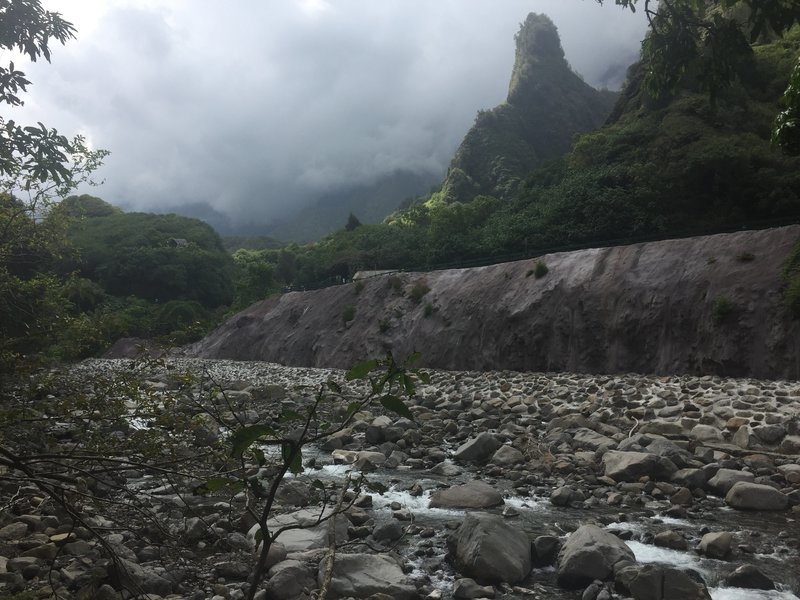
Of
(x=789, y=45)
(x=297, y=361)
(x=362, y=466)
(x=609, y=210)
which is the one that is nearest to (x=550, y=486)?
(x=362, y=466)

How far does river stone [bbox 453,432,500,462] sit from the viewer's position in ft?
32.5

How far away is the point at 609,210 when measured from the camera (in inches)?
1076

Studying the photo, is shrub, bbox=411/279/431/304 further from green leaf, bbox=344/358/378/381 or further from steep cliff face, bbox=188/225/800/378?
green leaf, bbox=344/358/378/381

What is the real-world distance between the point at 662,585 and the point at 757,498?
3.32 meters

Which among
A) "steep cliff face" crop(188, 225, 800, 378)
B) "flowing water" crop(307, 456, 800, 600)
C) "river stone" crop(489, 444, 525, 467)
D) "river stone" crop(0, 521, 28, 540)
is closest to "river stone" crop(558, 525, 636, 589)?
"flowing water" crop(307, 456, 800, 600)

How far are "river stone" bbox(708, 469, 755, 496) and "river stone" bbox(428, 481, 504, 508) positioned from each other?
9.80 ft

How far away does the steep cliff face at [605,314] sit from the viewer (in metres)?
14.6

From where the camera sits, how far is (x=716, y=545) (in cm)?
539

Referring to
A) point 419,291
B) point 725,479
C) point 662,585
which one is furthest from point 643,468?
point 419,291

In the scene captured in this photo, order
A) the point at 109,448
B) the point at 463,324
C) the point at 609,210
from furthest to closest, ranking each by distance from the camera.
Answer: the point at 609,210, the point at 463,324, the point at 109,448

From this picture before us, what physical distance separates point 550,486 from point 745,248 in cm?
1261

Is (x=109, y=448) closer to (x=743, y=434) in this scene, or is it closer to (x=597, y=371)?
(x=743, y=434)

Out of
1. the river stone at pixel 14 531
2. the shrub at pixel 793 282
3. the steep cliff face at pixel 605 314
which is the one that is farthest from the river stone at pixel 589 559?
the shrub at pixel 793 282

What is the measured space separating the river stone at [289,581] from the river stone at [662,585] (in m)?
2.83
